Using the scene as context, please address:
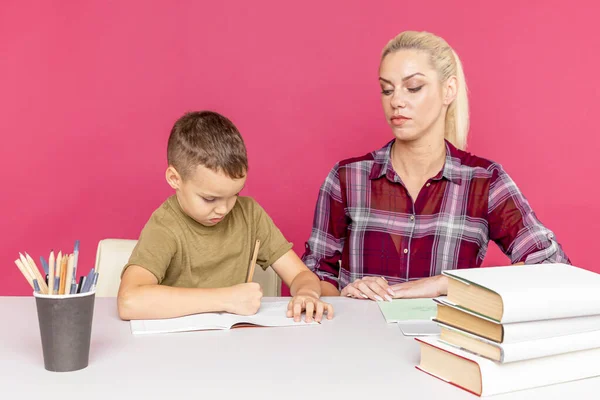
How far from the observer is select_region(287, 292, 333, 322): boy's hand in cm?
150

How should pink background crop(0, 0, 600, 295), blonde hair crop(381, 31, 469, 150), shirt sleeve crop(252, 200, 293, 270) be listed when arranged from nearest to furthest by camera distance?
shirt sleeve crop(252, 200, 293, 270), blonde hair crop(381, 31, 469, 150), pink background crop(0, 0, 600, 295)

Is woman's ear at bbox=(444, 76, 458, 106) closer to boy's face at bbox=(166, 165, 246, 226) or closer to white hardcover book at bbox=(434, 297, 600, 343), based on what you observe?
boy's face at bbox=(166, 165, 246, 226)

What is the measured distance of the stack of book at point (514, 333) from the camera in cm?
108

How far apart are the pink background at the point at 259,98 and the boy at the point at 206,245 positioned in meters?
0.95

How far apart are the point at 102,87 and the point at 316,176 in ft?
2.94

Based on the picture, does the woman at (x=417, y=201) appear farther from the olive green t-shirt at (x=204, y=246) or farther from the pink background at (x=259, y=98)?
the pink background at (x=259, y=98)

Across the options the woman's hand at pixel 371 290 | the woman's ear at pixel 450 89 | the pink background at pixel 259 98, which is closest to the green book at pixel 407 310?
the woman's hand at pixel 371 290

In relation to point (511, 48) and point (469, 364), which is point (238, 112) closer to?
point (511, 48)

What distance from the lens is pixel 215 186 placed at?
1664mm

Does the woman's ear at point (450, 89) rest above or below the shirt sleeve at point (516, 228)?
above

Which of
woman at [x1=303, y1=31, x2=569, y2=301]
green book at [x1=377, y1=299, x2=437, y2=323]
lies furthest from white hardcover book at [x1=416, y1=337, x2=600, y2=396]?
woman at [x1=303, y1=31, x2=569, y2=301]

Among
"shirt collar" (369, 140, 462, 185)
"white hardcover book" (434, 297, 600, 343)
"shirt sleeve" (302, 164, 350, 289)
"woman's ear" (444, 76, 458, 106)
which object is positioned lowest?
"shirt sleeve" (302, 164, 350, 289)

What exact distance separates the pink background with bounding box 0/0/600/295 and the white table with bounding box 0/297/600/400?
1364 millimetres

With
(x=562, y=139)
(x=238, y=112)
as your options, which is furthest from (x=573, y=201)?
(x=238, y=112)
